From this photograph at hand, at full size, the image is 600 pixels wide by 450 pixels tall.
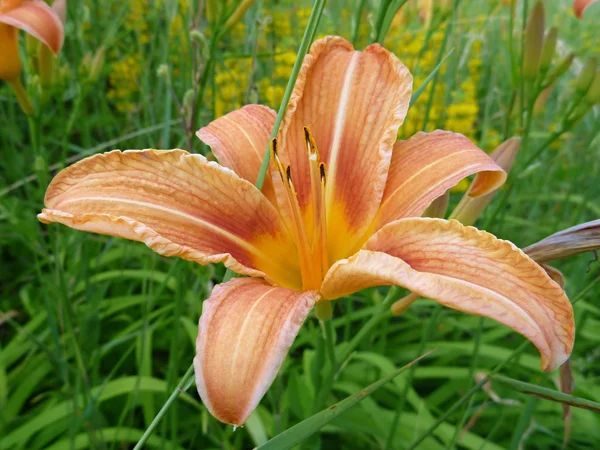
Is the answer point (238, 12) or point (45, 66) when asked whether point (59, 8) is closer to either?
point (45, 66)

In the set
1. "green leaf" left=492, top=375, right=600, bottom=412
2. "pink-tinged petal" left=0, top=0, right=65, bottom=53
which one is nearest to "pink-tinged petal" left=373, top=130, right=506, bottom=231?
"green leaf" left=492, top=375, right=600, bottom=412

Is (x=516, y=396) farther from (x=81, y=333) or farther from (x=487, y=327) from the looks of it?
(x=81, y=333)

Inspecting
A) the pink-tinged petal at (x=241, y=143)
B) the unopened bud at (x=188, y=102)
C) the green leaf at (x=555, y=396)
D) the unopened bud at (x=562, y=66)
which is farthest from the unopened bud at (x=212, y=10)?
the green leaf at (x=555, y=396)

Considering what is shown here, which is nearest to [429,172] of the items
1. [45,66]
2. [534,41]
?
[534,41]

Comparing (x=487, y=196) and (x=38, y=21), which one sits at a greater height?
(x=38, y=21)

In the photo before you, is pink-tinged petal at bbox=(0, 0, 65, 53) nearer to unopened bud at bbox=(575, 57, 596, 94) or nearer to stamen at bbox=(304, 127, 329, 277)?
stamen at bbox=(304, 127, 329, 277)

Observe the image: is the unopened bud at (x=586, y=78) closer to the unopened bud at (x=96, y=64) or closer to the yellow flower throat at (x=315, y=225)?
the yellow flower throat at (x=315, y=225)
